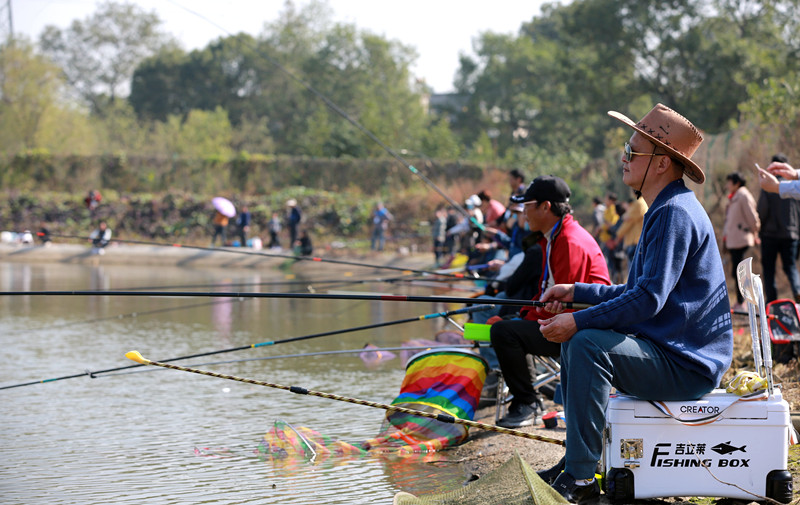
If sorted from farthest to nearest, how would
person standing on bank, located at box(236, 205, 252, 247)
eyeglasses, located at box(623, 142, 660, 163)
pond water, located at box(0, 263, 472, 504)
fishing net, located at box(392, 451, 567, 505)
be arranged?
person standing on bank, located at box(236, 205, 252, 247), pond water, located at box(0, 263, 472, 504), eyeglasses, located at box(623, 142, 660, 163), fishing net, located at box(392, 451, 567, 505)

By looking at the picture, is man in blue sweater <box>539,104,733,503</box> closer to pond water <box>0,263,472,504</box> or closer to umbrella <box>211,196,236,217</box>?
pond water <box>0,263,472,504</box>

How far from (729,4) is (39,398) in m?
32.2

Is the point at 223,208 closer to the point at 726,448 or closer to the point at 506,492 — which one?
the point at 506,492

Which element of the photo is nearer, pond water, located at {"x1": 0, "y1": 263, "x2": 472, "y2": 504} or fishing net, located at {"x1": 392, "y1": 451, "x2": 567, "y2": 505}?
fishing net, located at {"x1": 392, "y1": 451, "x2": 567, "y2": 505}

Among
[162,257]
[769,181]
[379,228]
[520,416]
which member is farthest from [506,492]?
[379,228]

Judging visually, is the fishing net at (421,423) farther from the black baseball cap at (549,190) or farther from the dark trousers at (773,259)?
the dark trousers at (773,259)

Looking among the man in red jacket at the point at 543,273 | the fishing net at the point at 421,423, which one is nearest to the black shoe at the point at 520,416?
the man in red jacket at the point at 543,273

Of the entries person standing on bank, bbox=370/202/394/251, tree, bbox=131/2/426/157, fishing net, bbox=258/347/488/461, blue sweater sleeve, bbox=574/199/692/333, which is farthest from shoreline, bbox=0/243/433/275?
tree, bbox=131/2/426/157

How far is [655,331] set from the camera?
3746mm

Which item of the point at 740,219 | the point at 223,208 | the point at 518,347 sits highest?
the point at 223,208

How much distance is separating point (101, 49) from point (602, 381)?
71.3 m

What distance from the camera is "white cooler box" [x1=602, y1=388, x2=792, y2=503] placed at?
361 centimetres

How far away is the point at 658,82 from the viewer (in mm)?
34719

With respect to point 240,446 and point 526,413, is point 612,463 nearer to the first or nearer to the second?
point 526,413
